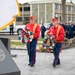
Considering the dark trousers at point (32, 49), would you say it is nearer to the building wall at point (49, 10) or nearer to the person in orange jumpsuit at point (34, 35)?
the person in orange jumpsuit at point (34, 35)

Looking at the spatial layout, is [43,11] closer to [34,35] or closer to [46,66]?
[46,66]

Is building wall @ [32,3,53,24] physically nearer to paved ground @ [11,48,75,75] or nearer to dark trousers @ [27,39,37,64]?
paved ground @ [11,48,75,75]


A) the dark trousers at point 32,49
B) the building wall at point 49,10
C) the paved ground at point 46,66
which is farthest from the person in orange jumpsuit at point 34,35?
the building wall at point 49,10

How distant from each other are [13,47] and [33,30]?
220 inches

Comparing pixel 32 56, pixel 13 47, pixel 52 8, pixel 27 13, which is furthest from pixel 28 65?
pixel 27 13

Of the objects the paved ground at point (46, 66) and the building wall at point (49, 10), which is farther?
the building wall at point (49, 10)

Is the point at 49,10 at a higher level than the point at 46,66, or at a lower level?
lower

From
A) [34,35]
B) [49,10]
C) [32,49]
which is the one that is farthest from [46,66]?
[49,10]

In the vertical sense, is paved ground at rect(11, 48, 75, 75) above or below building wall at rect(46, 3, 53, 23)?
above

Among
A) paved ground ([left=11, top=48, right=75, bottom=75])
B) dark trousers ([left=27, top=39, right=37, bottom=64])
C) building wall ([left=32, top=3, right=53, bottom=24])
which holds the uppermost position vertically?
dark trousers ([left=27, top=39, right=37, bottom=64])

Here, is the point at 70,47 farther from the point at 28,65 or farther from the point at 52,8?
the point at 52,8

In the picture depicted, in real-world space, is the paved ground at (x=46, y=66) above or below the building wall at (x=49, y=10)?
above

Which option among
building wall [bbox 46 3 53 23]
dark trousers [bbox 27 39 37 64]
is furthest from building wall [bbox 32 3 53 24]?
dark trousers [bbox 27 39 37 64]

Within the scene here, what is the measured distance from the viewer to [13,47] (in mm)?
15594
